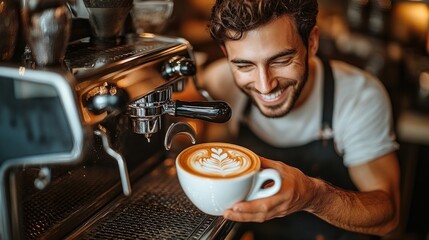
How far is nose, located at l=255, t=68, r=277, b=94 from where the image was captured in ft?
3.27

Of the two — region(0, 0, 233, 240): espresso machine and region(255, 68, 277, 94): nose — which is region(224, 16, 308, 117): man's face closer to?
region(255, 68, 277, 94): nose

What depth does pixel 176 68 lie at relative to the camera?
0.91 m

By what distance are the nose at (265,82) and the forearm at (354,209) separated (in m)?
0.22

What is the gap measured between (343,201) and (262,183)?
0.99 ft

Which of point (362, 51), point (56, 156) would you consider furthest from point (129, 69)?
point (362, 51)

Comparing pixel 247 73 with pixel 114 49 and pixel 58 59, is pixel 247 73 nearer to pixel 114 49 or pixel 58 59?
pixel 114 49

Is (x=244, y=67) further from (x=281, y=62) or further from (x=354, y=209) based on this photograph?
(x=354, y=209)

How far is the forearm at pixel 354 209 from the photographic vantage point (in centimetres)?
97

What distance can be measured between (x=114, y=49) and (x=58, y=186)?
28cm

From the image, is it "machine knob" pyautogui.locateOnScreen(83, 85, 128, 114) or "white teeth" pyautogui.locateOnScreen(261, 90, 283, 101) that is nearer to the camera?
"machine knob" pyautogui.locateOnScreen(83, 85, 128, 114)

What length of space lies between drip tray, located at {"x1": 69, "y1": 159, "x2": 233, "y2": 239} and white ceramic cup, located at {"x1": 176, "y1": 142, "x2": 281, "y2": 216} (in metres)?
0.10

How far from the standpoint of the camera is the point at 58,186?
88 centimetres

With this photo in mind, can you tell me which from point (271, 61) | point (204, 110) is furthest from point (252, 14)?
point (204, 110)

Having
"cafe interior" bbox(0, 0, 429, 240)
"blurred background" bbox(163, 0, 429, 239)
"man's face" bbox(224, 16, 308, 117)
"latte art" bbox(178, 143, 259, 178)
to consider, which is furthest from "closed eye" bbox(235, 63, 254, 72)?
"blurred background" bbox(163, 0, 429, 239)
